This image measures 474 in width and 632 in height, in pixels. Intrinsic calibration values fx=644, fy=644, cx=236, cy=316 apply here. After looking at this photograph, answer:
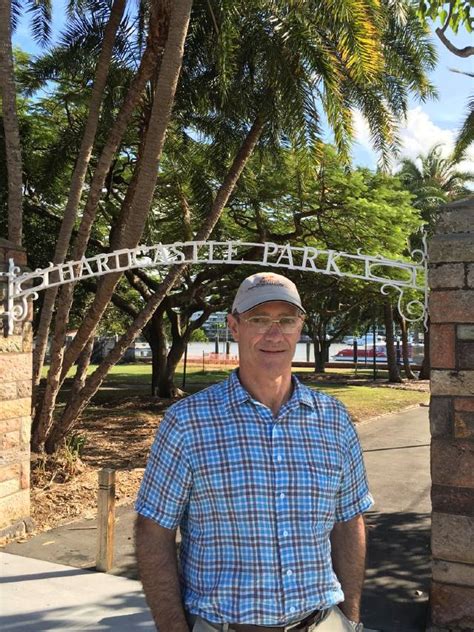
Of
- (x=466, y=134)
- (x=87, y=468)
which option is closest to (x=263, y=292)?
(x=87, y=468)

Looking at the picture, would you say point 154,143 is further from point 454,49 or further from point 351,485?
point 351,485

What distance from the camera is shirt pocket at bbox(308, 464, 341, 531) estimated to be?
6.94ft

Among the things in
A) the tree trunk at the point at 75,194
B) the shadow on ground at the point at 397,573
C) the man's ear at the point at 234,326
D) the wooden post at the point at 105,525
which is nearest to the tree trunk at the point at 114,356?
the tree trunk at the point at 75,194

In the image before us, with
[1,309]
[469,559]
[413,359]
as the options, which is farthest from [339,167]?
[413,359]

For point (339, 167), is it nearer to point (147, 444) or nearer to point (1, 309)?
point (147, 444)

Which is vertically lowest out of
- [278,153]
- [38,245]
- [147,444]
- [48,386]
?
[147,444]

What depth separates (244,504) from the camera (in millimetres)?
2031

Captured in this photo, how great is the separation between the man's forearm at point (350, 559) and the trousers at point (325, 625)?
0.22 feet

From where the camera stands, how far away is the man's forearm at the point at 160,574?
200 centimetres

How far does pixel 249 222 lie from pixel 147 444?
309 inches

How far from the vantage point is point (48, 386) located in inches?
313

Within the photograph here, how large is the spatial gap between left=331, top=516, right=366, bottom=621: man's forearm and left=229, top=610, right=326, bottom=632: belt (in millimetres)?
193

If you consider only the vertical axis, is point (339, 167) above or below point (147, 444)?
above

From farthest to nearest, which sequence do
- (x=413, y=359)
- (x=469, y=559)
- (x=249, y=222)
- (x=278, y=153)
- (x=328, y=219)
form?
(x=413, y=359), (x=249, y=222), (x=328, y=219), (x=278, y=153), (x=469, y=559)
